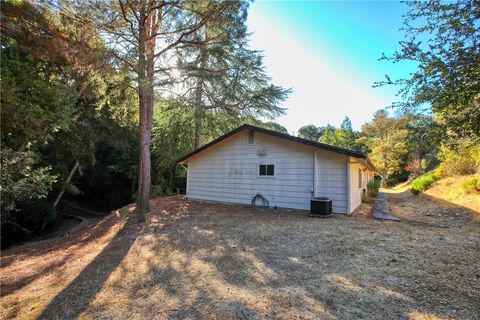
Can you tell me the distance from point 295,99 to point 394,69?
836 centimetres

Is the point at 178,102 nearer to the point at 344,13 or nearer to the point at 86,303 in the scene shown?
the point at 344,13

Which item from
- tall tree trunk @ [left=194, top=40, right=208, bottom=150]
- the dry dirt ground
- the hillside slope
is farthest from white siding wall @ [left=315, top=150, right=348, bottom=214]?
tall tree trunk @ [left=194, top=40, right=208, bottom=150]

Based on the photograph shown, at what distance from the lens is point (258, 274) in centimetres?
384

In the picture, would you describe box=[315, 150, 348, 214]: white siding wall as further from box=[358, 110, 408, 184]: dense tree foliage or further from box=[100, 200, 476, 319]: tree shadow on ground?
box=[358, 110, 408, 184]: dense tree foliage

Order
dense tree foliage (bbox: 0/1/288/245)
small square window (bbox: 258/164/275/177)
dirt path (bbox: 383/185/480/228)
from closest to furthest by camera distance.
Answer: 1. dense tree foliage (bbox: 0/1/288/245)
2. dirt path (bbox: 383/185/480/228)
3. small square window (bbox: 258/164/275/177)

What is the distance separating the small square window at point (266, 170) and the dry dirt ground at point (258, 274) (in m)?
2.90

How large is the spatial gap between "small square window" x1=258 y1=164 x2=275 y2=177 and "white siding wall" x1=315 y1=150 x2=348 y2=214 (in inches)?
71.0

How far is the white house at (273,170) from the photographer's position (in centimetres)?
838

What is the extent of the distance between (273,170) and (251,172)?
1.03 metres

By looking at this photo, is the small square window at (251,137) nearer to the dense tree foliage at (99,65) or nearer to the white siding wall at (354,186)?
the dense tree foliage at (99,65)

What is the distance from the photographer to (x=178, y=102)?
10039 millimetres

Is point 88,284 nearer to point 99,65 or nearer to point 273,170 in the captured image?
point 99,65

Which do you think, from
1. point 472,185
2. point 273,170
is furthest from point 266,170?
point 472,185

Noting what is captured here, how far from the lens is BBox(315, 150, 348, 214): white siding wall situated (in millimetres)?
8250
